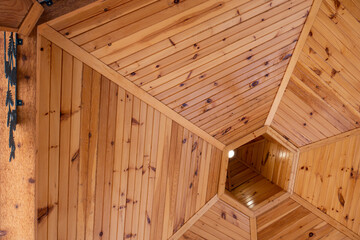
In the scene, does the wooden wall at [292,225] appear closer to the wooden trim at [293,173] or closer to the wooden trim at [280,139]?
the wooden trim at [293,173]

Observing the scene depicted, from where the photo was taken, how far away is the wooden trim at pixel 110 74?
172 cm

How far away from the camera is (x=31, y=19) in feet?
4.99

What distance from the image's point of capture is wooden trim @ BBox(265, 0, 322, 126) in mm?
2323

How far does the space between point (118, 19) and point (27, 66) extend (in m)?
0.56

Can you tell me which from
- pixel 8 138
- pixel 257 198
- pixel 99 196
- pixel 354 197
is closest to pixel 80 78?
pixel 8 138

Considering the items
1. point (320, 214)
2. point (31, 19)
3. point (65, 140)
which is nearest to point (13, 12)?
point (31, 19)

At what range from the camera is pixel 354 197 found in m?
3.36

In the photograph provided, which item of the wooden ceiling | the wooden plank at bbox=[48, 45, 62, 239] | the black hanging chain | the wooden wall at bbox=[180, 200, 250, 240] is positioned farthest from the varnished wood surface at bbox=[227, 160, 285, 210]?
the black hanging chain

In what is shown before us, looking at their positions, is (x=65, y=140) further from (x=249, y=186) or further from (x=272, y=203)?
(x=249, y=186)

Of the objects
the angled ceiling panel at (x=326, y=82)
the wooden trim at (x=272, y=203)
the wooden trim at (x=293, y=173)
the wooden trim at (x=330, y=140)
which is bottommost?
the wooden trim at (x=272, y=203)

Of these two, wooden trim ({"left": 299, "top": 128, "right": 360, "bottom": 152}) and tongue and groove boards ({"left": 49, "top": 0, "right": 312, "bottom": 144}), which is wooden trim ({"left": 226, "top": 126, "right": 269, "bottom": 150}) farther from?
wooden trim ({"left": 299, "top": 128, "right": 360, "bottom": 152})

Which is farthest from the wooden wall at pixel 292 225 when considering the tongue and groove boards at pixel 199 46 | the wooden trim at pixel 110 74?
the wooden trim at pixel 110 74

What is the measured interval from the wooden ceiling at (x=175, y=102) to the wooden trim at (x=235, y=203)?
0.04 m

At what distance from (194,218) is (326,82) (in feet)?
5.67
